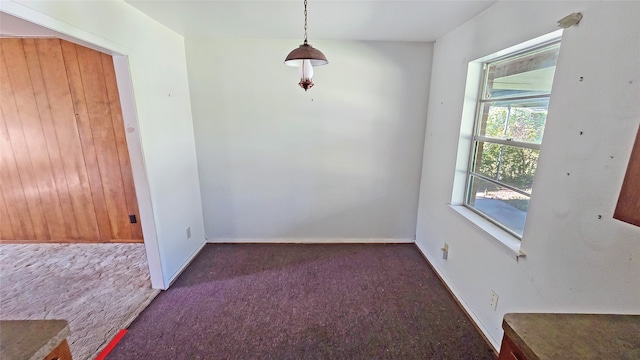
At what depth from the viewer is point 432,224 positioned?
292cm

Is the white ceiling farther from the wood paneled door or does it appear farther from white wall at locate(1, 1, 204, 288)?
the wood paneled door

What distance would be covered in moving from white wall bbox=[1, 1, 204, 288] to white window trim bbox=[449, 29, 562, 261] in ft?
8.95

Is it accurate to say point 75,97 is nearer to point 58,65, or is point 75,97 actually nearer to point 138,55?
point 58,65

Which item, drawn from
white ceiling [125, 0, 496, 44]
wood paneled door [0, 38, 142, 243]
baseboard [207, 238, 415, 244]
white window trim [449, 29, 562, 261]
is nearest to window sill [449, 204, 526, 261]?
white window trim [449, 29, 562, 261]

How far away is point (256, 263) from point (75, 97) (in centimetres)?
276

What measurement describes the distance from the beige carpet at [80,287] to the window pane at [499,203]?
299cm

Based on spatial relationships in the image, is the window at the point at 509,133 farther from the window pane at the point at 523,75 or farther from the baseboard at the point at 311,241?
the baseboard at the point at 311,241

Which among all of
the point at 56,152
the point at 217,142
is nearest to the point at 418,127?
the point at 217,142

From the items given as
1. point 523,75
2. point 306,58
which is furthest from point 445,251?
point 306,58

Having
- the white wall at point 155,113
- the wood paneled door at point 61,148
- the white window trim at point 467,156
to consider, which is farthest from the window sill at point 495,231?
the wood paneled door at point 61,148

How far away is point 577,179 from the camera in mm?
1302

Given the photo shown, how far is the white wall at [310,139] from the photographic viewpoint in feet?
9.54

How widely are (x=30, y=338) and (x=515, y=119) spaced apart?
8.57 feet

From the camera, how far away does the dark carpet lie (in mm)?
1826
